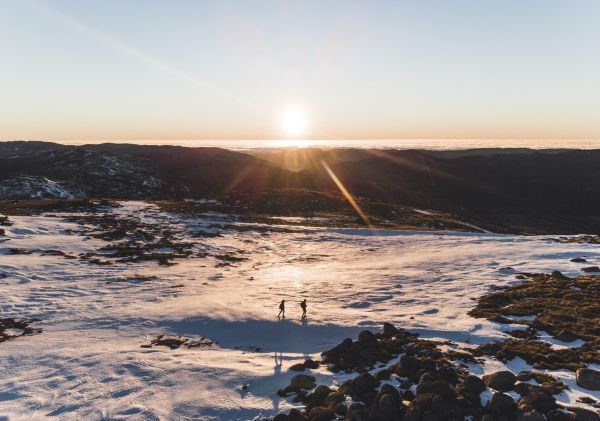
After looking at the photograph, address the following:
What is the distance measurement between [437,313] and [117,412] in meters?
17.6

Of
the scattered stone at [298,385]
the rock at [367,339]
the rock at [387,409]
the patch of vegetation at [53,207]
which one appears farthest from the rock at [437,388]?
the patch of vegetation at [53,207]

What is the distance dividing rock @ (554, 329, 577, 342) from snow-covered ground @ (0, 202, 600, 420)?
2.55 meters

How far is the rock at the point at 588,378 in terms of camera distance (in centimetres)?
1298

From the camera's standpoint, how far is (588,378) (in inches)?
520

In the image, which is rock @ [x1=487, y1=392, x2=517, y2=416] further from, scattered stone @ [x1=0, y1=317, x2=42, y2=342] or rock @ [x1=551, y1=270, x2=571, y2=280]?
scattered stone @ [x1=0, y1=317, x2=42, y2=342]

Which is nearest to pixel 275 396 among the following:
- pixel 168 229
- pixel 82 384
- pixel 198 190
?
pixel 82 384

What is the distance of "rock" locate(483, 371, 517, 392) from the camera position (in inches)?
513

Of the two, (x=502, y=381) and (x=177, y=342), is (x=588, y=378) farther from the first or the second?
(x=177, y=342)

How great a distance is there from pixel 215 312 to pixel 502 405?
17.2 metres

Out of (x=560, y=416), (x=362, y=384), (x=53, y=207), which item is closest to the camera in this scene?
(x=560, y=416)

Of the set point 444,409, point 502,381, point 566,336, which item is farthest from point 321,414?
point 566,336

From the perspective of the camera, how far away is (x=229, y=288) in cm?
3094

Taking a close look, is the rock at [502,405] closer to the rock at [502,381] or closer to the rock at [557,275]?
the rock at [502,381]

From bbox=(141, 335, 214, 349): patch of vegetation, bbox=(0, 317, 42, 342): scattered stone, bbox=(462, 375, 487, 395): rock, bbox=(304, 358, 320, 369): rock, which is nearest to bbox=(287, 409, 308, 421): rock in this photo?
bbox=(304, 358, 320, 369): rock
